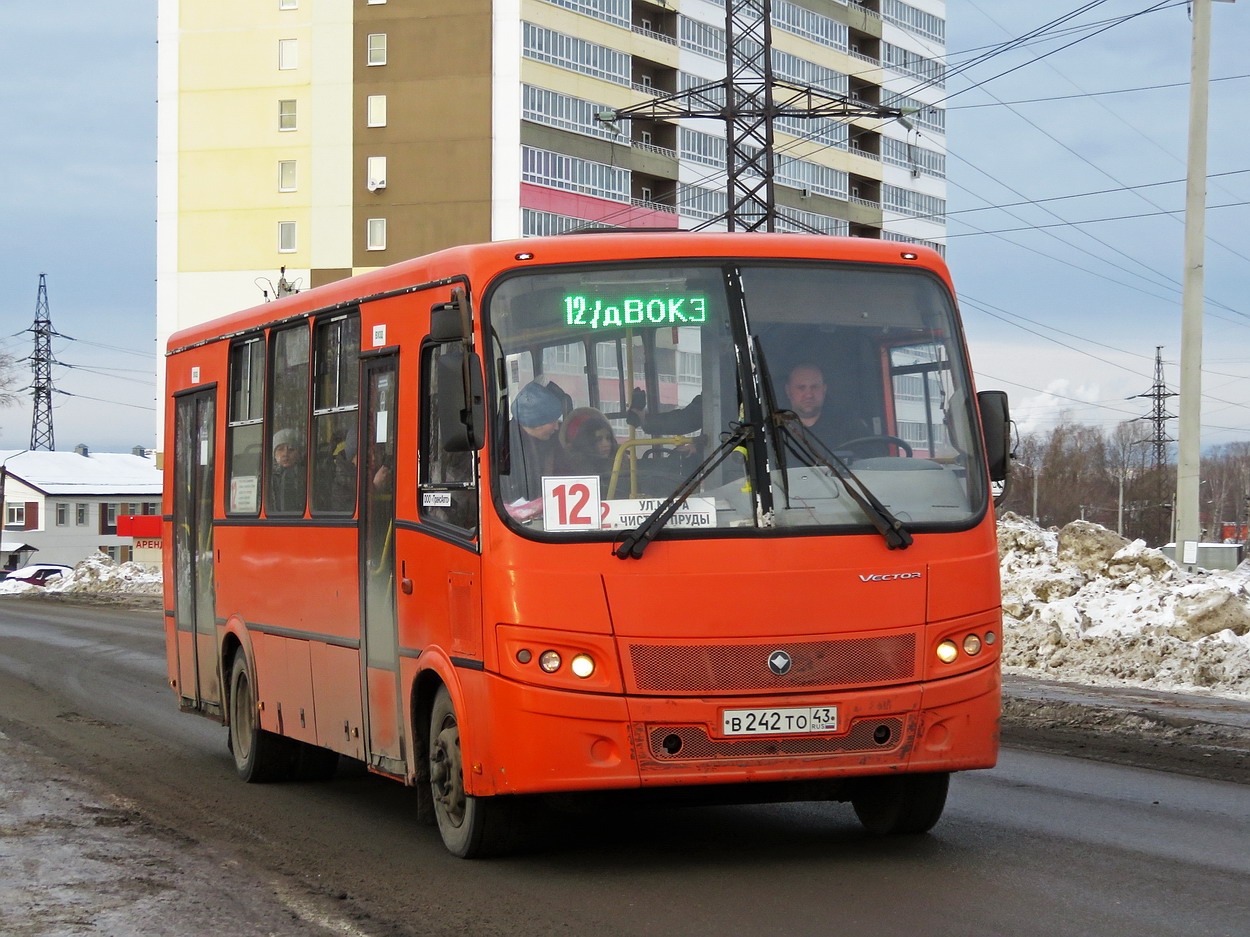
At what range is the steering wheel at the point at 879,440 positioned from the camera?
805 centimetres

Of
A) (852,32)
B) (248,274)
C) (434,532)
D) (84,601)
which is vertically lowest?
(84,601)

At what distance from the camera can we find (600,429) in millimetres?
7930

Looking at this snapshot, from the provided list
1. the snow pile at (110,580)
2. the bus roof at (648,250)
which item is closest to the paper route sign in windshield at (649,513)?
the bus roof at (648,250)

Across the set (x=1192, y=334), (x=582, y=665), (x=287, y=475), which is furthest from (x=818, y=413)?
(x=1192, y=334)

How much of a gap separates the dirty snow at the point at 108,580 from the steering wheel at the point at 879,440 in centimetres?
4386

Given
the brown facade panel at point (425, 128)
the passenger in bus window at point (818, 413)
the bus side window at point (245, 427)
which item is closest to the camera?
the passenger in bus window at point (818, 413)

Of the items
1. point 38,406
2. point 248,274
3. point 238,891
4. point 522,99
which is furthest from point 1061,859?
point 38,406

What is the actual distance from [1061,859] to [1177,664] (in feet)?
33.3

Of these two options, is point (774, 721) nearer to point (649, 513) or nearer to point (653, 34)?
point (649, 513)

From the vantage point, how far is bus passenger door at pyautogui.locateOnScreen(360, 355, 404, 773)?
9094mm

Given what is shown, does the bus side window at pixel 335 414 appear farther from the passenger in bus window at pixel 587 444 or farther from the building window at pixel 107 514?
the building window at pixel 107 514

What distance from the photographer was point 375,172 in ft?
256

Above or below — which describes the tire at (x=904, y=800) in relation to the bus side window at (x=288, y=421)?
below

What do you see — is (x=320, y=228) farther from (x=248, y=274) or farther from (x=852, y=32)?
(x=852, y=32)
